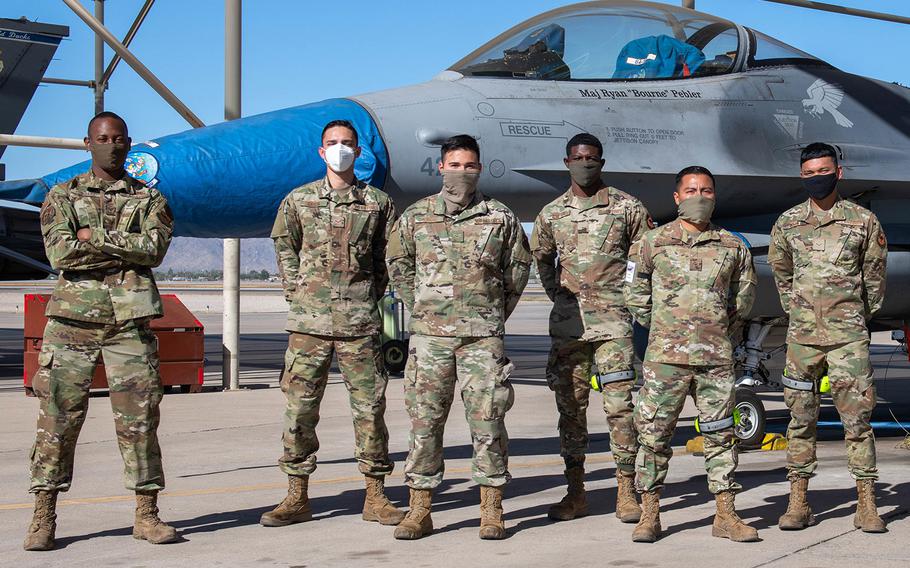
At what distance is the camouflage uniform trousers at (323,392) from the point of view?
19.7 feet

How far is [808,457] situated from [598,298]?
1388 millimetres

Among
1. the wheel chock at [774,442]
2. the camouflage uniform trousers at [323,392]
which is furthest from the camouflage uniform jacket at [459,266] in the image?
the wheel chock at [774,442]

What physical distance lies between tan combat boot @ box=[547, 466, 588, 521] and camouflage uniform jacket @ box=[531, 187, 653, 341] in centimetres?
74

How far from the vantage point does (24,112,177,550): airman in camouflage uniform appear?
18.1 ft

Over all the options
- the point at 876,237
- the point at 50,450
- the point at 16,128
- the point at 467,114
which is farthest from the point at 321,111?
the point at 16,128

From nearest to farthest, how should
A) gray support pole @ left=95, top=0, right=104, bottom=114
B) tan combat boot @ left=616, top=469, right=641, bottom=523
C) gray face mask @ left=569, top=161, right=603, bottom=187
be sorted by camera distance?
tan combat boot @ left=616, top=469, right=641, bottom=523 → gray face mask @ left=569, top=161, right=603, bottom=187 → gray support pole @ left=95, top=0, right=104, bottom=114

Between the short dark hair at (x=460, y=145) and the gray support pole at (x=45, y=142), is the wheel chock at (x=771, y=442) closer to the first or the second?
the short dark hair at (x=460, y=145)

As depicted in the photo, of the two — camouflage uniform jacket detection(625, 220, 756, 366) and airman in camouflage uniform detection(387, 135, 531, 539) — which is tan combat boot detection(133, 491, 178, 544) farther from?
camouflage uniform jacket detection(625, 220, 756, 366)

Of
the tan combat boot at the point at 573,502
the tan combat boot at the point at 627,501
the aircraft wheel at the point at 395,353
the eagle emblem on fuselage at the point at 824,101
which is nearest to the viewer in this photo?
the tan combat boot at the point at 627,501

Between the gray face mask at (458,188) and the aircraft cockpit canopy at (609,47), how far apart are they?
9.94 feet

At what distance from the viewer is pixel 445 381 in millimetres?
5715

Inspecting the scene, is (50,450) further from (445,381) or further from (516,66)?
(516,66)

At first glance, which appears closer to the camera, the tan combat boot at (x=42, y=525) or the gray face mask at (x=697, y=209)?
the tan combat boot at (x=42, y=525)

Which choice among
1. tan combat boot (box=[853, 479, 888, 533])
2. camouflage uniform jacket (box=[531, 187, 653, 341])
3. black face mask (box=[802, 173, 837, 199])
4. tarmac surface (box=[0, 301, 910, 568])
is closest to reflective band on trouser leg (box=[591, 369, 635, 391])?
camouflage uniform jacket (box=[531, 187, 653, 341])
